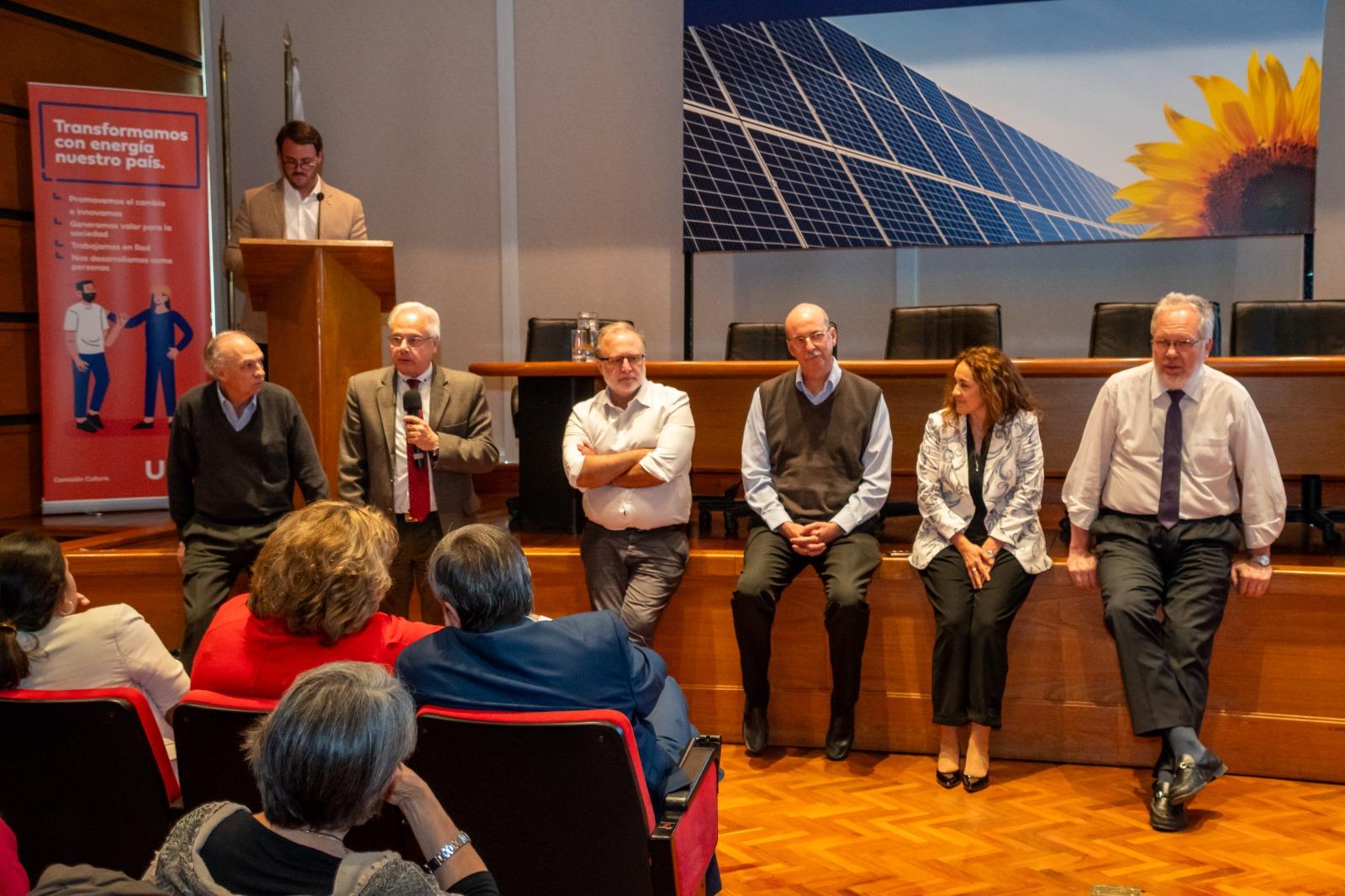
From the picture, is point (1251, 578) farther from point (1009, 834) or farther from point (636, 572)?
point (636, 572)

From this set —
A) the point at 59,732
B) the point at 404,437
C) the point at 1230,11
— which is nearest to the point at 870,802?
the point at 404,437

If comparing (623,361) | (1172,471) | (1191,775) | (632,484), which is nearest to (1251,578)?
(1172,471)

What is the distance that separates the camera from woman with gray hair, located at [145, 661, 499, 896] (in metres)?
1.26

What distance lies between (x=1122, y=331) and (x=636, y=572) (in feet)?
8.02

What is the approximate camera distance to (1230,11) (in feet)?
19.5

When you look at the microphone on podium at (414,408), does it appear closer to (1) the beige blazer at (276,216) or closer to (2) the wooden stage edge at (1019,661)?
(2) the wooden stage edge at (1019,661)

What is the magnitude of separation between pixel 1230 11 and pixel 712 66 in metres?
2.72

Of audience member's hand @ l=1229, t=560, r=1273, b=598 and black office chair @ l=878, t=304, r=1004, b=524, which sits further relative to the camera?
black office chair @ l=878, t=304, r=1004, b=524

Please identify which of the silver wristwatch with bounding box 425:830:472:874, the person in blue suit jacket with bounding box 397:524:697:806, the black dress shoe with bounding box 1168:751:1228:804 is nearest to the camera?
the silver wristwatch with bounding box 425:830:472:874

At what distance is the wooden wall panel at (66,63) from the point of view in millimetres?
5648

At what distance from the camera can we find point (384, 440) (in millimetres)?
3691

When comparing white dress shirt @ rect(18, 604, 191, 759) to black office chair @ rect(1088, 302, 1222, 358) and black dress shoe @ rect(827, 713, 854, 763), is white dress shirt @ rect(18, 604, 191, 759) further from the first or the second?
black office chair @ rect(1088, 302, 1222, 358)

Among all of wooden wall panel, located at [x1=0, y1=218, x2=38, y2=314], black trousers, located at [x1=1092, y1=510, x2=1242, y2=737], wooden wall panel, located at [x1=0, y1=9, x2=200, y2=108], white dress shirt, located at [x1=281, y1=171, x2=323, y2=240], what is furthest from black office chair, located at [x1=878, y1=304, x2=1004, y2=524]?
wooden wall panel, located at [x1=0, y1=9, x2=200, y2=108]

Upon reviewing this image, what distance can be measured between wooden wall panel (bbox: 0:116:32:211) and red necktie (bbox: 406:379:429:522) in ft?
11.3
